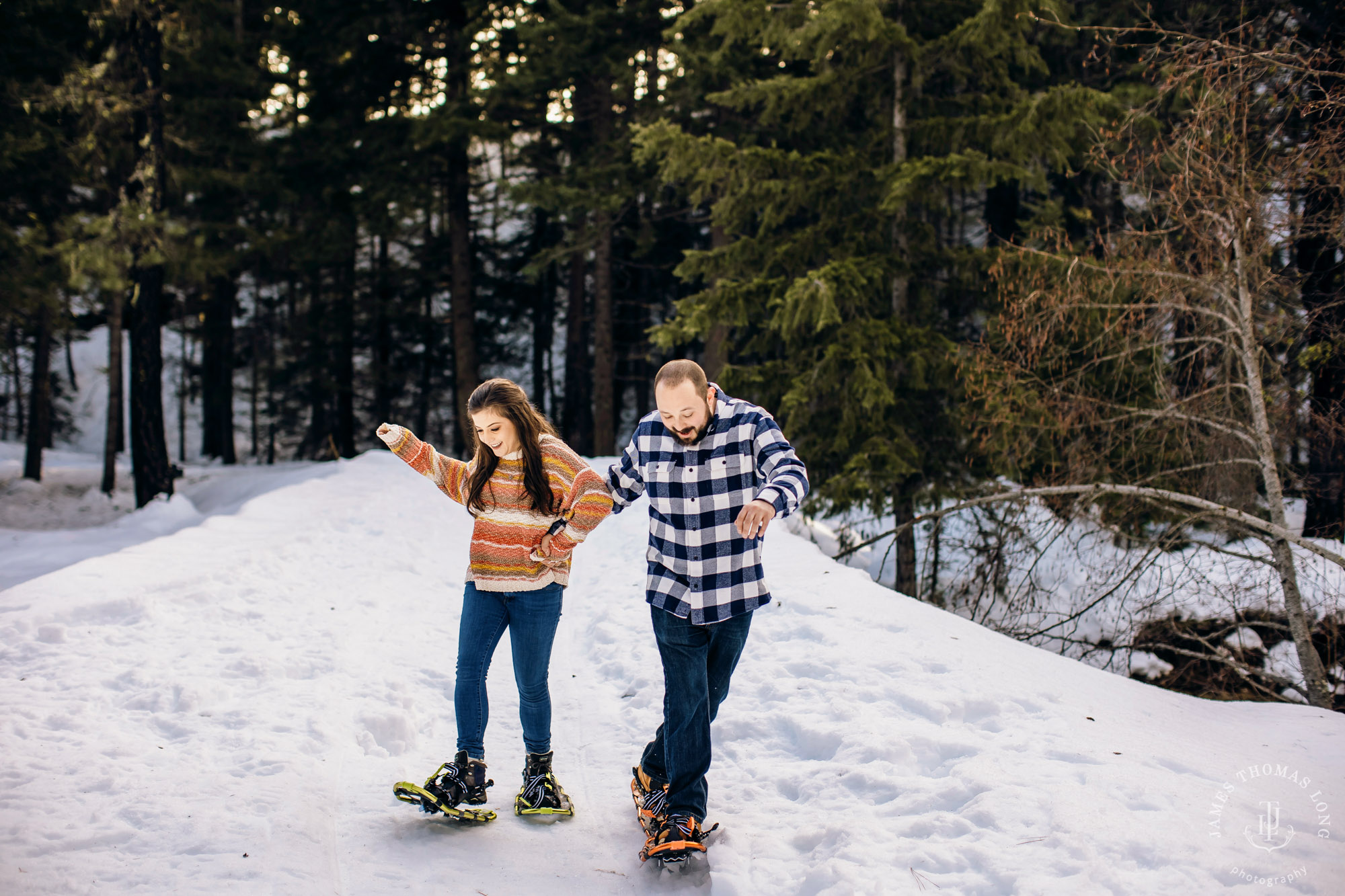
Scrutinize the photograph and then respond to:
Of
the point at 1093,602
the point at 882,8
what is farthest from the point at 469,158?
the point at 1093,602

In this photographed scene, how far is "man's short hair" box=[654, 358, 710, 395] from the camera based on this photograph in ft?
10.3

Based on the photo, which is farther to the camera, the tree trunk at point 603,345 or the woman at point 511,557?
the tree trunk at point 603,345

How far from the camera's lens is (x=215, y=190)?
2056 centimetres

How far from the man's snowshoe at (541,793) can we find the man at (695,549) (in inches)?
18.9

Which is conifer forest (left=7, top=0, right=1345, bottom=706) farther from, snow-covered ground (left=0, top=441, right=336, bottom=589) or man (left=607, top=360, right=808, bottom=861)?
man (left=607, top=360, right=808, bottom=861)

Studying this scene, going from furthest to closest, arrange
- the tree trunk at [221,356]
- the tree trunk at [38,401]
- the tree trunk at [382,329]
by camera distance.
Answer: the tree trunk at [221,356] → the tree trunk at [382,329] → the tree trunk at [38,401]

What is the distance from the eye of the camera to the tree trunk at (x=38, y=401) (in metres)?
18.9

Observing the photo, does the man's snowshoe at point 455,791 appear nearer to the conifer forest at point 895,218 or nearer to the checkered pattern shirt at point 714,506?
the checkered pattern shirt at point 714,506

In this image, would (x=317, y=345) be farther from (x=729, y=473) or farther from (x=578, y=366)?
(x=729, y=473)

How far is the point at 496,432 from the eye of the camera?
3.48 m

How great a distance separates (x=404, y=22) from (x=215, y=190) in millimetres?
7630

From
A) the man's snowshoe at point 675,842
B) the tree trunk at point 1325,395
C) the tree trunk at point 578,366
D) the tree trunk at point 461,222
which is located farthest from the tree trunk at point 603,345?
the man's snowshoe at point 675,842

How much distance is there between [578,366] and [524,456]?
18708 mm

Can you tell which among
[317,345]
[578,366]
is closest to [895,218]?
[578,366]
